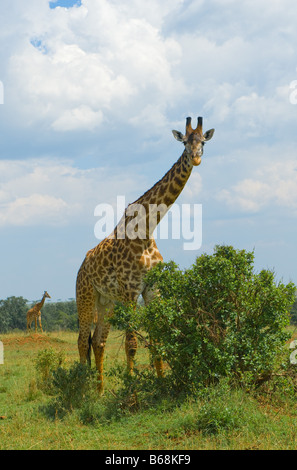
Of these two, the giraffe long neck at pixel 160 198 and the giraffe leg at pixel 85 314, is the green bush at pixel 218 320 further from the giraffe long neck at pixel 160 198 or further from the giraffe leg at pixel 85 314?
the giraffe leg at pixel 85 314

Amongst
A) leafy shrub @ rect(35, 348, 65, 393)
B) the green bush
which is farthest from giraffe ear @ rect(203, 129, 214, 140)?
leafy shrub @ rect(35, 348, 65, 393)

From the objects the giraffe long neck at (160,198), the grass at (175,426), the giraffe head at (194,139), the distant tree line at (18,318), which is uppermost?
the giraffe head at (194,139)

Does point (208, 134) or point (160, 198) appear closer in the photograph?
point (208, 134)

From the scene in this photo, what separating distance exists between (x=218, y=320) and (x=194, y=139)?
9.31 ft

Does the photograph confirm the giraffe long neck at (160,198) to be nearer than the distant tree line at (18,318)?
Yes

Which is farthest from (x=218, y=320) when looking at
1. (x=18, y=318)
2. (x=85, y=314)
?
(x=18, y=318)

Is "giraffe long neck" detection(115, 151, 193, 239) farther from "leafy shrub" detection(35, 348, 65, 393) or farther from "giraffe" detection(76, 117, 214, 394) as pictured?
"leafy shrub" detection(35, 348, 65, 393)

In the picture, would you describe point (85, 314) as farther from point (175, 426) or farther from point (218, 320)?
point (175, 426)

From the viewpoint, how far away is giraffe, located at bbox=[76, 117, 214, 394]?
800 cm

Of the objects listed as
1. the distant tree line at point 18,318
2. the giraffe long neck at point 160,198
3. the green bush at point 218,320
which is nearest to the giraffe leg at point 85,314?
the giraffe long neck at point 160,198

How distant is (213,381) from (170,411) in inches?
27.5

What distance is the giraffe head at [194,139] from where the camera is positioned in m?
7.62

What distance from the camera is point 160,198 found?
8.55m
